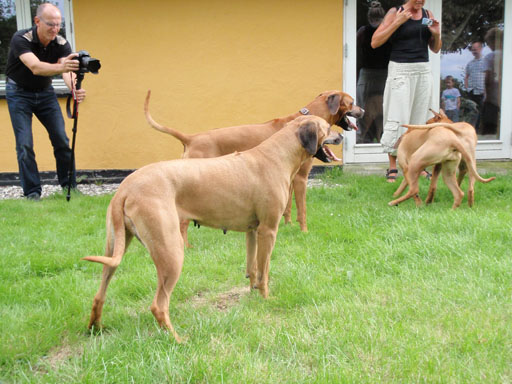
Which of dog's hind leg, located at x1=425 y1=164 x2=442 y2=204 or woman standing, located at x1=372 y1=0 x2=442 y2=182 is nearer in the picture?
dog's hind leg, located at x1=425 y1=164 x2=442 y2=204

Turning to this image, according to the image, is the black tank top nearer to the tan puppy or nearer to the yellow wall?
the yellow wall

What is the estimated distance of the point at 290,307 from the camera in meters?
3.36

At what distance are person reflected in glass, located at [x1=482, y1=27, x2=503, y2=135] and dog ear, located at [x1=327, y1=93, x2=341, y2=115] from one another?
16.7 feet

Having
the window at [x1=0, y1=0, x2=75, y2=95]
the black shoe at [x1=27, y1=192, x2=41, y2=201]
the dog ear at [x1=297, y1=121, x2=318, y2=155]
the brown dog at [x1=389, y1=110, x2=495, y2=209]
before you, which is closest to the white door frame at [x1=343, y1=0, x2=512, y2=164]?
the brown dog at [x1=389, y1=110, x2=495, y2=209]

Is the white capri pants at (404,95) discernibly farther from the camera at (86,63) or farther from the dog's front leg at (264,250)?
the dog's front leg at (264,250)

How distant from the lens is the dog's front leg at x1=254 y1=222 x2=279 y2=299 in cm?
346

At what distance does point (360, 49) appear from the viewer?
8.78 m

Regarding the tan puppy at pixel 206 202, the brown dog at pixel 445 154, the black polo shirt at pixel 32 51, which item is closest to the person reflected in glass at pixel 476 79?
the brown dog at pixel 445 154

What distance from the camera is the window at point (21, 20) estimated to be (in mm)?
8422

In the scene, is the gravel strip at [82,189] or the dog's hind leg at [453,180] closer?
the dog's hind leg at [453,180]

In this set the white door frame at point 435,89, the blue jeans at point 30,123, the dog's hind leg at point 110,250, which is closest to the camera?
the dog's hind leg at point 110,250

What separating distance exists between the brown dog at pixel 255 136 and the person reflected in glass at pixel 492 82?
4.87 m

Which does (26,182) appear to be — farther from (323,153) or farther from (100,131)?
(323,153)

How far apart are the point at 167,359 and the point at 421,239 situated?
2.87 m
